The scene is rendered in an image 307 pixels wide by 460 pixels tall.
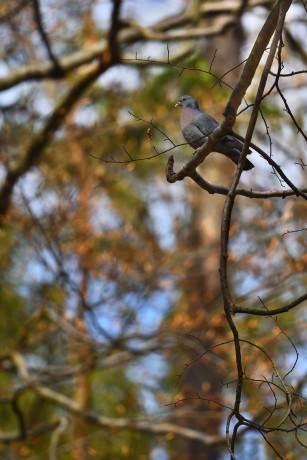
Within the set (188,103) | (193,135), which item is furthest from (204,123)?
(188,103)

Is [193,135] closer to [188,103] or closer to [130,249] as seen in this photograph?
[188,103]

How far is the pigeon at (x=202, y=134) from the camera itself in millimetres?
3512

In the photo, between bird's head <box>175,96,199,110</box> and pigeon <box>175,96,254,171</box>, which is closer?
pigeon <box>175,96,254,171</box>

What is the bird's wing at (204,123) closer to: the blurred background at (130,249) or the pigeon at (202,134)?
the pigeon at (202,134)

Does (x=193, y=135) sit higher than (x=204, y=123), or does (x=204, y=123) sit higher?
(x=204, y=123)

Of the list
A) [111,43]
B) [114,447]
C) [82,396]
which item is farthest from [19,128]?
[114,447]

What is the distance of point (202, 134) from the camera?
3676mm

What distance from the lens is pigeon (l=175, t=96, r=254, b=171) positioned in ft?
11.5

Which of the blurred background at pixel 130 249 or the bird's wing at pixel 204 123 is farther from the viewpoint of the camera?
the blurred background at pixel 130 249

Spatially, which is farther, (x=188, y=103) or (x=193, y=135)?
(x=188, y=103)

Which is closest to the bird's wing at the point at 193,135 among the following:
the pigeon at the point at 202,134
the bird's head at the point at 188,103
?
the pigeon at the point at 202,134

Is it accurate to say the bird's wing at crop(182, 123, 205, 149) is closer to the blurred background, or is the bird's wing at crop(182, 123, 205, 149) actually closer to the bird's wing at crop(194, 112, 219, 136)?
the bird's wing at crop(194, 112, 219, 136)

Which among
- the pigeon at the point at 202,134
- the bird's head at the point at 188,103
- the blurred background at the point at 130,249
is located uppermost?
the blurred background at the point at 130,249

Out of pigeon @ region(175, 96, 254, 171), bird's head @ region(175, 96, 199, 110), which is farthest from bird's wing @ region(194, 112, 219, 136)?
bird's head @ region(175, 96, 199, 110)
